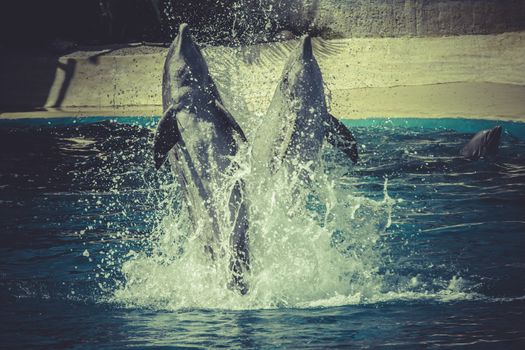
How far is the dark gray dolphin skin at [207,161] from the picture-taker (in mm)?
5648

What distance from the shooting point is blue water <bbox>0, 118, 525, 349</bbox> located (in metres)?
4.86

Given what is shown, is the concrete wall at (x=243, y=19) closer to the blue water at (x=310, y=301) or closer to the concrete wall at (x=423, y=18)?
the concrete wall at (x=423, y=18)

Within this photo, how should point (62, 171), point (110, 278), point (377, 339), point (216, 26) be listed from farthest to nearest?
1. point (216, 26)
2. point (62, 171)
3. point (110, 278)
4. point (377, 339)

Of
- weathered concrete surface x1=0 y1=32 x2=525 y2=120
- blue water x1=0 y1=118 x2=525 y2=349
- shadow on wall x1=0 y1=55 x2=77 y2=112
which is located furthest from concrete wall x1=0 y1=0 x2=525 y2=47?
blue water x1=0 y1=118 x2=525 y2=349

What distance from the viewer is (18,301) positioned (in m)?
5.66

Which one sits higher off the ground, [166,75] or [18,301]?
[166,75]

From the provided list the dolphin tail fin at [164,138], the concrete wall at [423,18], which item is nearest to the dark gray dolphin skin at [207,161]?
the dolphin tail fin at [164,138]

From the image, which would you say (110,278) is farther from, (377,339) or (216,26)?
(216,26)

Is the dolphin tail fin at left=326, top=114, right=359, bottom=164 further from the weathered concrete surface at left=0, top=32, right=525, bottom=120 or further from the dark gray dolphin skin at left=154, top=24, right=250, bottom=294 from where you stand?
the weathered concrete surface at left=0, top=32, right=525, bottom=120

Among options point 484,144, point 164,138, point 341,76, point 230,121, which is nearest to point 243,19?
point 341,76

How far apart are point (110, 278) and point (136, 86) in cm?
995

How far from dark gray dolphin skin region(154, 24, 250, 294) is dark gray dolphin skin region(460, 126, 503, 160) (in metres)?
5.56

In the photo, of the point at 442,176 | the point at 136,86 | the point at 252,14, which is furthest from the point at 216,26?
the point at 442,176

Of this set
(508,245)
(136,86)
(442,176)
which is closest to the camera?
(508,245)
